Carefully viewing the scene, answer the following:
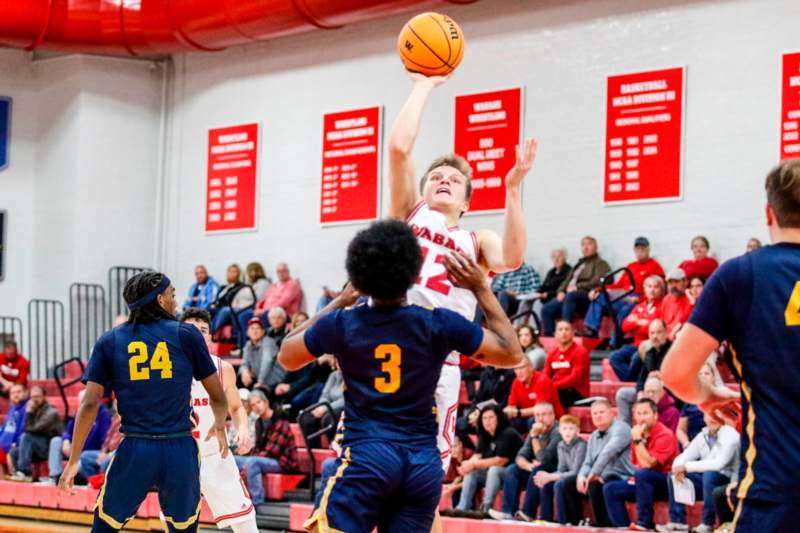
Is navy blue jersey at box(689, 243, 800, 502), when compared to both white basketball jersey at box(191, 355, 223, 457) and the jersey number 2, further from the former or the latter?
Result: white basketball jersey at box(191, 355, 223, 457)

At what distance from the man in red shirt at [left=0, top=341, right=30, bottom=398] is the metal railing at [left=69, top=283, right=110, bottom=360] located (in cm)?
137

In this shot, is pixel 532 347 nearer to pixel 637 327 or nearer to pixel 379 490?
pixel 637 327

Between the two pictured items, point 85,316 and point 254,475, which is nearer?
point 254,475

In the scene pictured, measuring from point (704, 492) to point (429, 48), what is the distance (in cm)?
521

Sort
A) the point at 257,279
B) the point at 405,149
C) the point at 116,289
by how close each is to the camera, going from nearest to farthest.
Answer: the point at 405,149, the point at 257,279, the point at 116,289

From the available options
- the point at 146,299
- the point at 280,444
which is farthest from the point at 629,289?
the point at 146,299

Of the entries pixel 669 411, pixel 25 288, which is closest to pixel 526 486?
pixel 669 411

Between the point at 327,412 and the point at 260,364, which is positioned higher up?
the point at 260,364

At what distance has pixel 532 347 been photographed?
41.1 feet

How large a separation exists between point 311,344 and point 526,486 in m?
6.72

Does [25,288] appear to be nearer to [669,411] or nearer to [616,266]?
[616,266]

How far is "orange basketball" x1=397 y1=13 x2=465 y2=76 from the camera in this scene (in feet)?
18.0

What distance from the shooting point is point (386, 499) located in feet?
13.7

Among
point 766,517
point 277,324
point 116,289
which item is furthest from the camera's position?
point 116,289
